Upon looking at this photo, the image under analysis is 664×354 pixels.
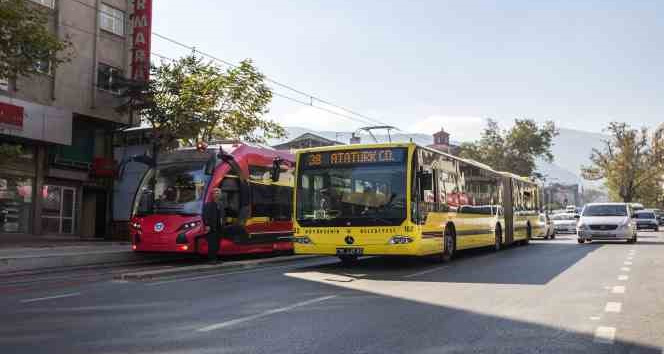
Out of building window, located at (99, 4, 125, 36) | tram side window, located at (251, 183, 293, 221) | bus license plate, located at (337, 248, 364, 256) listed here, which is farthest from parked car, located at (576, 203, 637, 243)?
building window, located at (99, 4, 125, 36)

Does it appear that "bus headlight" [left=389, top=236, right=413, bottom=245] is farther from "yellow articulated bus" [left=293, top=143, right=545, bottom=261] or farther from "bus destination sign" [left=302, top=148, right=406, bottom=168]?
"bus destination sign" [left=302, top=148, right=406, bottom=168]

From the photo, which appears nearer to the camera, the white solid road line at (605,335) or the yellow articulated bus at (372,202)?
the white solid road line at (605,335)

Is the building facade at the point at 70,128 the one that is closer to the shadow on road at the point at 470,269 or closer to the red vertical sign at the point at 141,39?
the red vertical sign at the point at 141,39

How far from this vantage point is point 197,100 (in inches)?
1051

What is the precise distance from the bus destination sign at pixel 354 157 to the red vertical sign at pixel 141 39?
19074 mm

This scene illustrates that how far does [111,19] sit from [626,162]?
208 feet

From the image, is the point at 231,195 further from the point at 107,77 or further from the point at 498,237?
the point at 107,77

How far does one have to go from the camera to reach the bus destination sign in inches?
553

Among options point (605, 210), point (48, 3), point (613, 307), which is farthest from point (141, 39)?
point (613, 307)

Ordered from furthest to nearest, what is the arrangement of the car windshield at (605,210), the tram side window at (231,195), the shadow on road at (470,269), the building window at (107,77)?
the building window at (107,77) → the car windshield at (605,210) → the tram side window at (231,195) → the shadow on road at (470,269)

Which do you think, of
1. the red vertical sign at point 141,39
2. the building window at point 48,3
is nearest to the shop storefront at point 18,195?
the building window at point 48,3

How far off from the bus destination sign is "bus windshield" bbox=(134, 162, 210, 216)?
3.10 meters

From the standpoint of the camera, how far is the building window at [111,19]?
104ft

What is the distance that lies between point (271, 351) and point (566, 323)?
10.7ft
